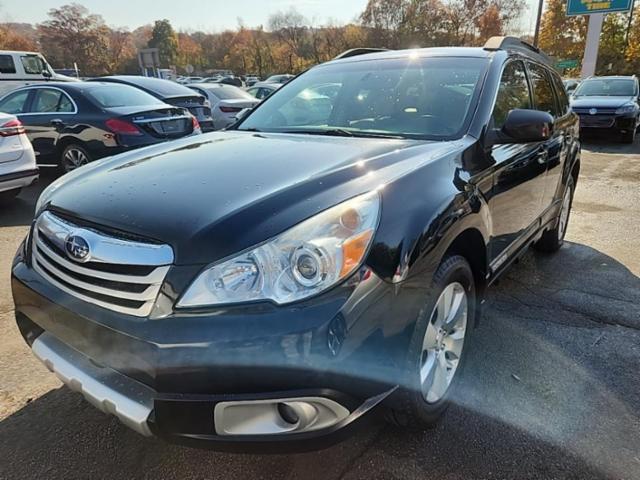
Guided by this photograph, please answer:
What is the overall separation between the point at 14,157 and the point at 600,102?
1229cm

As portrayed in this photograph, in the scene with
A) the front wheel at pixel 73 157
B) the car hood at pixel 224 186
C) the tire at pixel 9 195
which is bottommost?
the tire at pixel 9 195

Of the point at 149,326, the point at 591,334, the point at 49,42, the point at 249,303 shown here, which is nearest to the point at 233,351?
the point at 249,303

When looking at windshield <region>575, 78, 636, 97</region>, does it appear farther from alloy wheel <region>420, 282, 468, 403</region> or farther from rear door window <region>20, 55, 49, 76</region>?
rear door window <region>20, 55, 49, 76</region>

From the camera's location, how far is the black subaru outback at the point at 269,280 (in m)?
1.48

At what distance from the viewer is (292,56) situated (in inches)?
2258

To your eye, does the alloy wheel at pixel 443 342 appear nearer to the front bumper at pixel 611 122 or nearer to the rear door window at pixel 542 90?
the rear door window at pixel 542 90

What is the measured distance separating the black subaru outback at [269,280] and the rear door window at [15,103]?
21.0ft

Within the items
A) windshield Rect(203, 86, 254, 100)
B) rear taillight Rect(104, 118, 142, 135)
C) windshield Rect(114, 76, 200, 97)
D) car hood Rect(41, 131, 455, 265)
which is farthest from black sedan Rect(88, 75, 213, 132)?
car hood Rect(41, 131, 455, 265)

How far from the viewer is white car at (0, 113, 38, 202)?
544cm

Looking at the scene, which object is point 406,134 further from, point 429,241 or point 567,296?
point 567,296

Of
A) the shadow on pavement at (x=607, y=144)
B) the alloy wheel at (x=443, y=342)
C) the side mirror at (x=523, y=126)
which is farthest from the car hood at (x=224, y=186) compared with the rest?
the shadow on pavement at (x=607, y=144)

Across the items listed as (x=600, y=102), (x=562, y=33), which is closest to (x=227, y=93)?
(x=600, y=102)

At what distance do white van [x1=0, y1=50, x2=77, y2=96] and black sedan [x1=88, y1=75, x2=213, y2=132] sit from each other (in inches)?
258

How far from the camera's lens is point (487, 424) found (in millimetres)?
2223
